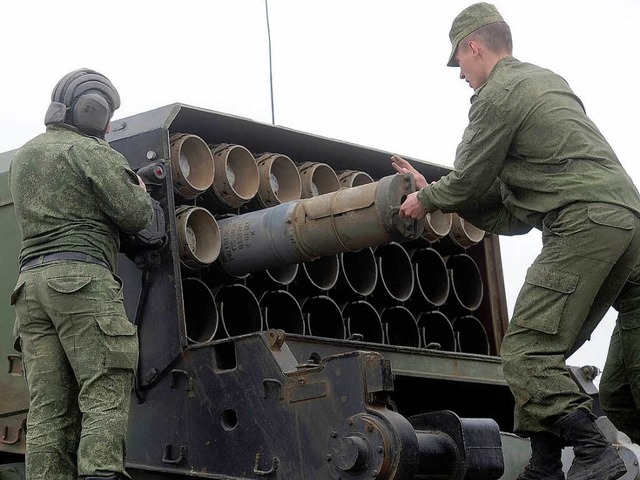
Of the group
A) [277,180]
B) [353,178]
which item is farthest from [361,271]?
[277,180]

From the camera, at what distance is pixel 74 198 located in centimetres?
498

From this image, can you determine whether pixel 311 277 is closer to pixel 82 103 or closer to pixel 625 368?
pixel 82 103

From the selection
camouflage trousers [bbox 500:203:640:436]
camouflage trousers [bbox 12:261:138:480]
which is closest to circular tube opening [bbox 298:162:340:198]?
camouflage trousers [bbox 12:261:138:480]

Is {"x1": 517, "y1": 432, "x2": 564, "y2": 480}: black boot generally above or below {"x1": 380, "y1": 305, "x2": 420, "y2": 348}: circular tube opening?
below

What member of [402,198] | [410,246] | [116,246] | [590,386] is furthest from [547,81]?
[590,386]

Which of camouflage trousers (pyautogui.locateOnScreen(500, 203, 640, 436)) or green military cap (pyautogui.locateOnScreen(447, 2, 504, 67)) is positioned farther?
green military cap (pyautogui.locateOnScreen(447, 2, 504, 67))

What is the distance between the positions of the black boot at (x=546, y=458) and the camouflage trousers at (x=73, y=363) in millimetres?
1467

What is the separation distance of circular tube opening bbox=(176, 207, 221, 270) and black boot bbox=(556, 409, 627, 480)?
6.07 ft

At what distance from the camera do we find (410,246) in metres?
7.04

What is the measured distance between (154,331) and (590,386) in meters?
2.81

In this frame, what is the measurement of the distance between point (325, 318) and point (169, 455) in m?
1.37

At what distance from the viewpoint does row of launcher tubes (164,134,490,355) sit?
584cm

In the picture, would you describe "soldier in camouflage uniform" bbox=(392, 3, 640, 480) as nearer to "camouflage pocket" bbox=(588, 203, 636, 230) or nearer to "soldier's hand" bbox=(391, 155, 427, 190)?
"camouflage pocket" bbox=(588, 203, 636, 230)

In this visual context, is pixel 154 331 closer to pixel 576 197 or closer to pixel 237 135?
pixel 237 135
